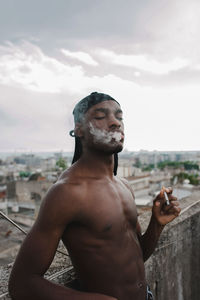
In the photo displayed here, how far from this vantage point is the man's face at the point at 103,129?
5.17ft

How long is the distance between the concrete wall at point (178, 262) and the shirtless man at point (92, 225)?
998 millimetres

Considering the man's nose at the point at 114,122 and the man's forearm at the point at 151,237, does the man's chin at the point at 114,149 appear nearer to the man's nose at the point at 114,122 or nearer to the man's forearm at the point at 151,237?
the man's nose at the point at 114,122

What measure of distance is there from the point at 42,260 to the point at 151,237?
86cm

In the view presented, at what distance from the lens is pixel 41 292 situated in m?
1.27

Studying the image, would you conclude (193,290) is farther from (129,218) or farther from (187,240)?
(129,218)

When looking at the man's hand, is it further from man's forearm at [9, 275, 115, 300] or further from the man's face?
man's forearm at [9, 275, 115, 300]

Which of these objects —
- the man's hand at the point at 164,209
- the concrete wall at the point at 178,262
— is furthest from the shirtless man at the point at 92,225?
the concrete wall at the point at 178,262

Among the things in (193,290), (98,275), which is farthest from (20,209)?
(98,275)

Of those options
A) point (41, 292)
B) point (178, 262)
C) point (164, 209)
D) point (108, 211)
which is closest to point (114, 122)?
point (108, 211)

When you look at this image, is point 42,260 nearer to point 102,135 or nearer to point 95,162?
point 95,162

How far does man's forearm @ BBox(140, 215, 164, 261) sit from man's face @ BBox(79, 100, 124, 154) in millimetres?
617

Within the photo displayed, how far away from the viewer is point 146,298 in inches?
67.4

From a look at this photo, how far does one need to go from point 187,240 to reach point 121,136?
2013 millimetres

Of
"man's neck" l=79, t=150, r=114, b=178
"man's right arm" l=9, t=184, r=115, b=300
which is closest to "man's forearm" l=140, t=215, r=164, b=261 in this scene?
"man's neck" l=79, t=150, r=114, b=178
